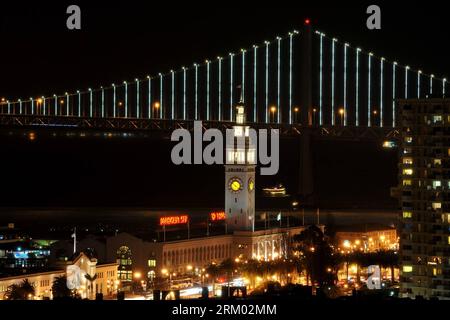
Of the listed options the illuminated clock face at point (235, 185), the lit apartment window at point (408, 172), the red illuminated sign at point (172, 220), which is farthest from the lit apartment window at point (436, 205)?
the illuminated clock face at point (235, 185)

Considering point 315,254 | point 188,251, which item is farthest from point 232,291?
point 188,251

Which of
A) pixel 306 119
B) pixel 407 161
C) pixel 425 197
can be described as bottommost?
pixel 425 197

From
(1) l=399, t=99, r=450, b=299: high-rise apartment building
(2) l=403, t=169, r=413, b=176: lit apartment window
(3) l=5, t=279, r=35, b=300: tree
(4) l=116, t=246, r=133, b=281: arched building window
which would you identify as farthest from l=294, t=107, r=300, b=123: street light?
(3) l=5, t=279, r=35, b=300: tree

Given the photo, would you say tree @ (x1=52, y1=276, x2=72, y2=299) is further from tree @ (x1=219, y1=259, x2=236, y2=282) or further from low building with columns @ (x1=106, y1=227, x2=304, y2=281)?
tree @ (x1=219, y1=259, x2=236, y2=282)

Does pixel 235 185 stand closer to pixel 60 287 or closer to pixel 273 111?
pixel 273 111

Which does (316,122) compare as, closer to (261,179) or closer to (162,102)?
(162,102)
